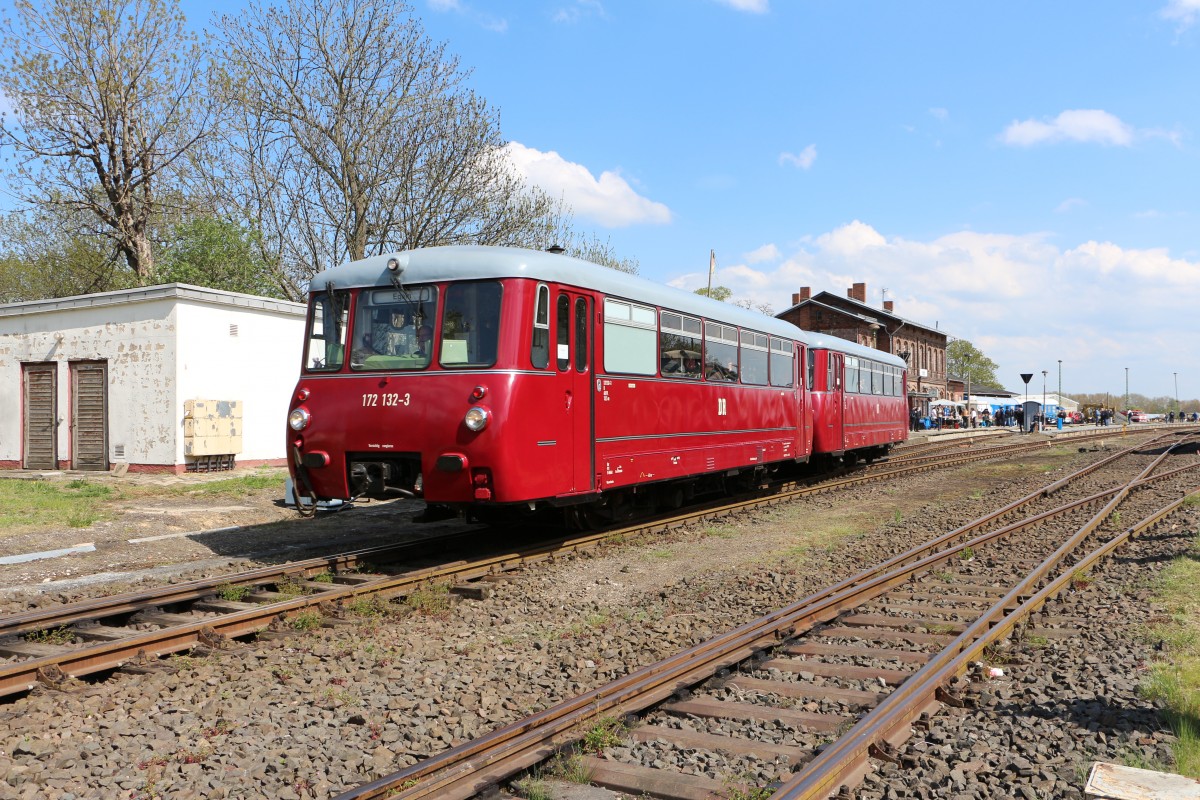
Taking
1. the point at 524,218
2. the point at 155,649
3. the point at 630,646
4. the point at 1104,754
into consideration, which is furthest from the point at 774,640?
the point at 524,218

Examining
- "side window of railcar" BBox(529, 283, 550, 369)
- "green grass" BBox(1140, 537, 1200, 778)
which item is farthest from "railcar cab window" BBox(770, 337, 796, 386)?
"green grass" BBox(1140, 537, 1200, 778)

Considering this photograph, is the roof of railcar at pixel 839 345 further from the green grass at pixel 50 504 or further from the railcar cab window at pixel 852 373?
the green grass at pixel 50 504

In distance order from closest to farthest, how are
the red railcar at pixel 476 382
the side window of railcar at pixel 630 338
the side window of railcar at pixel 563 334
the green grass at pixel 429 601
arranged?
the green grass at pixel 429 601, the red railcar at pixel 476 382, the side window of railcar at pixel 563 334, the side window of railcar at pixel 630 338

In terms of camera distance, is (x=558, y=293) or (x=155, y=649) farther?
(x=558, y=293)

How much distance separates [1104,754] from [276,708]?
4.15m

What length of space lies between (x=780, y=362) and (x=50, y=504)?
38.5 ft

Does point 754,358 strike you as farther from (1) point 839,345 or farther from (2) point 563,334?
(2) point 563,334

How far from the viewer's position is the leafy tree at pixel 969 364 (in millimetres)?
120750

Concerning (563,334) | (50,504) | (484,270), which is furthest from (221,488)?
(484,270)

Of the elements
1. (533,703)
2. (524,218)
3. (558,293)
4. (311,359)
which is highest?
(524,218)

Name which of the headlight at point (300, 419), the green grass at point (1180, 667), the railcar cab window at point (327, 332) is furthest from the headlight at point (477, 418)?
the green grass at point (1180, 667)

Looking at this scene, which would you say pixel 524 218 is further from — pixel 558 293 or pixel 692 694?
pixel 692 694

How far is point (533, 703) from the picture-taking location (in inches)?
206

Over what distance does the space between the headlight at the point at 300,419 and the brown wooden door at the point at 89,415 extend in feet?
39.4
